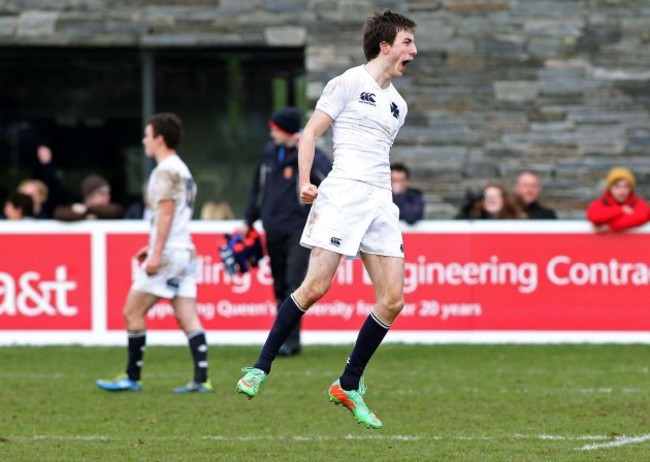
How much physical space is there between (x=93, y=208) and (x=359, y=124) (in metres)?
8.29

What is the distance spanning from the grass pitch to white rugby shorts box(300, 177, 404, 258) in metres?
1.14

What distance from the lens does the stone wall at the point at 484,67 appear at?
751 inches

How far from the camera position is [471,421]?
9.94 m

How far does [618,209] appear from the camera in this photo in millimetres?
15336

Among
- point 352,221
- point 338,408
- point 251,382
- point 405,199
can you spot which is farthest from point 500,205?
point 251,382

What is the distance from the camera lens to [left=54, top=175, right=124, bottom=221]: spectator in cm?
1565

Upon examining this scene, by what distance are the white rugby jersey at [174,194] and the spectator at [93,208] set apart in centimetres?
439

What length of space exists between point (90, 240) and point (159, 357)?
169 cm

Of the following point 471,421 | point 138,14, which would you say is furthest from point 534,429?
point 138,14

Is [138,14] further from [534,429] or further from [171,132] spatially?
[534,429]

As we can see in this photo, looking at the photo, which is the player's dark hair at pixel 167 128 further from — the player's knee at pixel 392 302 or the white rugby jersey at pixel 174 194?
the player's knee at pixel 392 302

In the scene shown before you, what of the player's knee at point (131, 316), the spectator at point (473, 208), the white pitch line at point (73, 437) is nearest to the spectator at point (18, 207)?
the spectator at point (473, 208)

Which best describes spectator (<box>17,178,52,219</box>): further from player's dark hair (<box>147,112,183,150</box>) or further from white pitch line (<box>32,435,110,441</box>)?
white pitch line (<box>32,435,110,441</box>)

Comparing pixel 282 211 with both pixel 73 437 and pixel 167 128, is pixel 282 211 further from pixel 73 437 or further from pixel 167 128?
pixel 73 437
